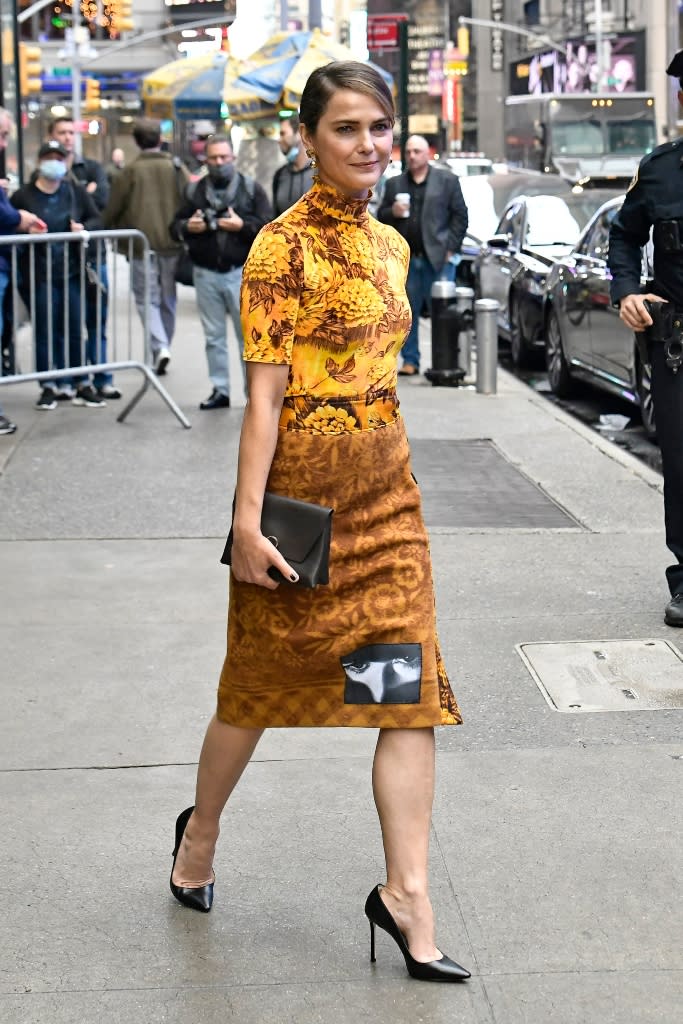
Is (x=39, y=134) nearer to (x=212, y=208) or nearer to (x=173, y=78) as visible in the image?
(x=173, y=78)

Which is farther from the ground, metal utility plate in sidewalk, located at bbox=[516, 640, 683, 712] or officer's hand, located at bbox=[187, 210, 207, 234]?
officer's hand, located at bbox=[187, 210, 207, 234]

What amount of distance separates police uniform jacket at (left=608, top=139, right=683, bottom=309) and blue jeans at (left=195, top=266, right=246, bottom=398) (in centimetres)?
585

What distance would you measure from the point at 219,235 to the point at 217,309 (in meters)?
0.56

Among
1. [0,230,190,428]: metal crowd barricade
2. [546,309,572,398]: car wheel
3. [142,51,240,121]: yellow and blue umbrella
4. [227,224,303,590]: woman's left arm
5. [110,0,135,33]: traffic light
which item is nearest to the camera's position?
[227,224,303,590]: woman's left arm

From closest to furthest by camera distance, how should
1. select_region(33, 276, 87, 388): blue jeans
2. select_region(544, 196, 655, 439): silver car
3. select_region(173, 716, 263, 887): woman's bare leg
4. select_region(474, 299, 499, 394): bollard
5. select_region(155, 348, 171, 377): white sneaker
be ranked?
select_region(173, 716, 263, 887): woman's bare leg → select_region(33, 276, 87, 388): blue jeans → select_region(544, 196, 655, 439): silver car → select_region(474, 299, 499, 394): bollard → select_region(155, 348, 171, 377): white sneaker

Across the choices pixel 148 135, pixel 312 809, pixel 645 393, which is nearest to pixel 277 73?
pixel 148 135

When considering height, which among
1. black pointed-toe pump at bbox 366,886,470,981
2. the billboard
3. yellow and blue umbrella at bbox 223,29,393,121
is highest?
the billboard

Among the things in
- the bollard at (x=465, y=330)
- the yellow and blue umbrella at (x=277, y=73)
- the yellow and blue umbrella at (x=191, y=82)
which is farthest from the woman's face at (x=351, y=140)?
the yellow and blue umbrella at (x=191, y=82)

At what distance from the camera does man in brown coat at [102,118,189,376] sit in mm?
14062

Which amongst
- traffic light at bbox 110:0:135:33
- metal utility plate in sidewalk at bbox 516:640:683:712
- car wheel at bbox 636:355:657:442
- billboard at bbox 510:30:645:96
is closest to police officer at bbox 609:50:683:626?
metal utility plate in sidewalk at bbox 516:640:683:712

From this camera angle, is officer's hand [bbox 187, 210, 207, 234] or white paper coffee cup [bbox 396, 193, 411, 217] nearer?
officer's hand [bbox 187, 210, 207, 234]

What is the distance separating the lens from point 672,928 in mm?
3781

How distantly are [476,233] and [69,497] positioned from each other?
13053 mm

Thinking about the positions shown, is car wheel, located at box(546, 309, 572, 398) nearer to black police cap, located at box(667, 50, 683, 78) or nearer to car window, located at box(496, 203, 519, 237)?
car window, located at box(496, 203, 519, 237)
